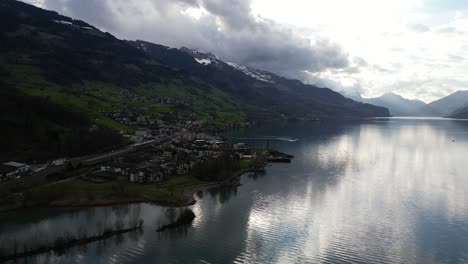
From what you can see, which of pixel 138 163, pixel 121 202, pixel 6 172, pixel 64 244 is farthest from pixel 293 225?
pixel 6 172

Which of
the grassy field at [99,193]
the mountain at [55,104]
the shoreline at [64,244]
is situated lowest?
the shoreline at [64,244]

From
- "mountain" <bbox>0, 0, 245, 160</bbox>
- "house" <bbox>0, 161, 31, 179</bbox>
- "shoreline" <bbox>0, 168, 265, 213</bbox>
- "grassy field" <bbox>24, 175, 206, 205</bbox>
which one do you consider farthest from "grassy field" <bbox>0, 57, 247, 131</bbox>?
"shoreline" <bbox>0, 168, 265, 213</bbox>

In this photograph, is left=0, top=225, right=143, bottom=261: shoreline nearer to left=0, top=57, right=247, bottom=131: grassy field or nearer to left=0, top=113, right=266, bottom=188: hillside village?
left=0, top=113, right=266, bottom=188: hillside village

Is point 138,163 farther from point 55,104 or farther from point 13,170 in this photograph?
point 55,104

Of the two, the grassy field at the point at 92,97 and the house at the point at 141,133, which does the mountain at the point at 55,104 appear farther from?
the house at the point at 141,133

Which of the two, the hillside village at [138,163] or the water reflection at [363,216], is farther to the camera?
the hillside village at [138,163]

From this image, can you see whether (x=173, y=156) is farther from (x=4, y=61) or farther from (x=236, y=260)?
(x=4, y=61)

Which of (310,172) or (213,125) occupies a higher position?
(213,125)

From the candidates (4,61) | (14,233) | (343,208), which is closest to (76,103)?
(4,61)

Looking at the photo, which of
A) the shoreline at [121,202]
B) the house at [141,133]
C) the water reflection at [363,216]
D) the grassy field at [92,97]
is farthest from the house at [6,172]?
the house at [141,133]

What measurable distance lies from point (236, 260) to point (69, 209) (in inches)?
937

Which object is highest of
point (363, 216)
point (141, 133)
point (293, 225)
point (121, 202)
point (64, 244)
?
point (141, 133)

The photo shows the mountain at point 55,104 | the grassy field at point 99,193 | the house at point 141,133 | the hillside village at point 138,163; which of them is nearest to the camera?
→ the grassy field at point 99,193

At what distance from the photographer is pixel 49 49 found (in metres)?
199
